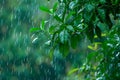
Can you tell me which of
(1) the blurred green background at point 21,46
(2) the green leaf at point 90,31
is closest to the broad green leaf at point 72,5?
(2) the green leaf at point 90,31

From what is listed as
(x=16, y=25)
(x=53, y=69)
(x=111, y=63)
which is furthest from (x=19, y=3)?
(x=111, y=63)

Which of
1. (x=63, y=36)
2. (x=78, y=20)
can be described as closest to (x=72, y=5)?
(x=78, y=20)

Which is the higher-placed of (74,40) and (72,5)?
(72,5)

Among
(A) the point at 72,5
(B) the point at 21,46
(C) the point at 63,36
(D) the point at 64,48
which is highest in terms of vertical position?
(A) the point at 72,5

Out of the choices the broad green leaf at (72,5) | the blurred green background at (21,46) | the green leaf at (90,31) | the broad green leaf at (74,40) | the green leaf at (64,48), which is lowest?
the blurred green background at (21,46)

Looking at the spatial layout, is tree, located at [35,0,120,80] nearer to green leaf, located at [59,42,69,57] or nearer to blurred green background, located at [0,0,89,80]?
green leaf, located at [59,42,69,57]

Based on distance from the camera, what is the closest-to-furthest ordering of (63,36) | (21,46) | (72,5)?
(63,36) → (72,5) → (21,46)

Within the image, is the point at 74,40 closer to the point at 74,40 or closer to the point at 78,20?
the point at 74,40

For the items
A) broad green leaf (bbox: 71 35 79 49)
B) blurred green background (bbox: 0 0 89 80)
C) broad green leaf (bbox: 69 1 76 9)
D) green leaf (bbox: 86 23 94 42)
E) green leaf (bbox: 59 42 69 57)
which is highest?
broad green leaf (bbox: 69 1 76 9)

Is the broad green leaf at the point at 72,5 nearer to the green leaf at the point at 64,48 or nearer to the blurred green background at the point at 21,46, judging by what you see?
the green leaf at the point at 64,48

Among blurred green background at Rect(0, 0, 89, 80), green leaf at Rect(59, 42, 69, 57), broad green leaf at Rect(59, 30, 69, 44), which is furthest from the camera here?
blurred green background at Rect(0, 0, 89, 80)

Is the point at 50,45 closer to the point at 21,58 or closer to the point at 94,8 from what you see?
the point at 94,8

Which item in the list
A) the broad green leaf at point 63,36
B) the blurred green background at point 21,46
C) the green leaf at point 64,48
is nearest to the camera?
the broad green leaf at point 63,36

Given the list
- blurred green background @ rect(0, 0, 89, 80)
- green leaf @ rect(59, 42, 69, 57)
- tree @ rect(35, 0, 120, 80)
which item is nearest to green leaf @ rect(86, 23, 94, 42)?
tree @ rect(35, 0, 120, 80)
